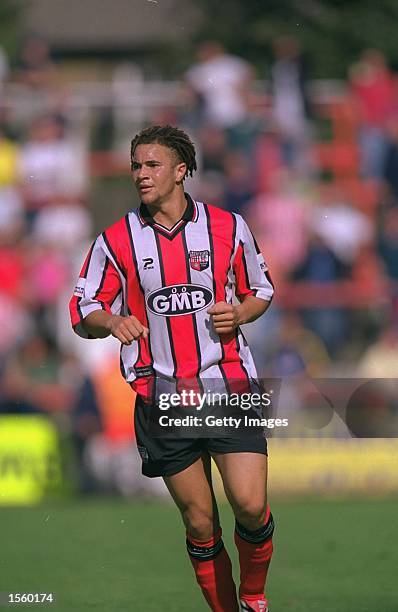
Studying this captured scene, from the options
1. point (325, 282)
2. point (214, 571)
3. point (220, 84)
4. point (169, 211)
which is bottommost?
point (214, 571)

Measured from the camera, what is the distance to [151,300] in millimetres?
4379

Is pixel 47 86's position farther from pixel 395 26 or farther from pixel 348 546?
pixel 348 546

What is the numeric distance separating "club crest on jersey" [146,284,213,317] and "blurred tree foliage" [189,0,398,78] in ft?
16.1

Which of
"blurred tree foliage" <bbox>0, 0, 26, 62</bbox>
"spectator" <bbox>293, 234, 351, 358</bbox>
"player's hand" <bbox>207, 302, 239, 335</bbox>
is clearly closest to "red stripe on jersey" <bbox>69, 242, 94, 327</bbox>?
"player's hand" <bbox>207, 302, 239, 335</bbox>

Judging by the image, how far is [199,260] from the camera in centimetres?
437

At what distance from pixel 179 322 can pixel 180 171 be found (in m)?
0.57

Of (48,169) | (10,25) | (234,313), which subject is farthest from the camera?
(10,25)

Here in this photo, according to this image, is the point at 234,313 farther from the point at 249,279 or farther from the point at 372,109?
the point at 372,109

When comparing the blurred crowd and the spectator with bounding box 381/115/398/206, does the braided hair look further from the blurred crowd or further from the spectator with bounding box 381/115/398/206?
the spectator with bounding box 381/115/398/206

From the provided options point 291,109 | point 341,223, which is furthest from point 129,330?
point 291,109

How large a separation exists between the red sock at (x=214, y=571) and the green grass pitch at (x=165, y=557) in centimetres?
68

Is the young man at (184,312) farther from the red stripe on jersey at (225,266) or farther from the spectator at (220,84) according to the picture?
the spectator at (220,84)

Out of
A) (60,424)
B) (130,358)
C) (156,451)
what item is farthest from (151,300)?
(60,424)

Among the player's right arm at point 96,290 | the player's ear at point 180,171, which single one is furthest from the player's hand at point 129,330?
the player's ear at point 180,171
